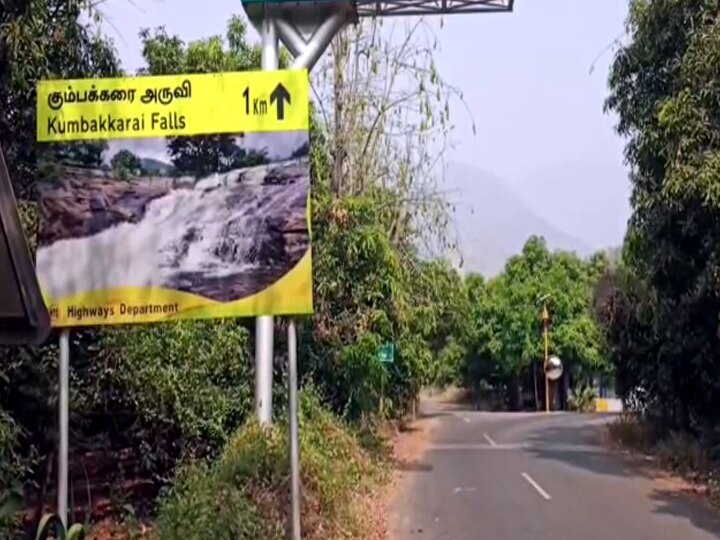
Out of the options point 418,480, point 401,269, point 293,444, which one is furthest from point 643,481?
point 293,444

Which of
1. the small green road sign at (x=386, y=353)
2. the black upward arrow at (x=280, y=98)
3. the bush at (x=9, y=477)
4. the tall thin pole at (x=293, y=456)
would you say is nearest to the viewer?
the bush at (x=9, y=477)

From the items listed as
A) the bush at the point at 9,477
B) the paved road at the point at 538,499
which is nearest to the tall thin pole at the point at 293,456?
the bush at the point at 9,477

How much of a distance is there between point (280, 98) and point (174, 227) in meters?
1.55

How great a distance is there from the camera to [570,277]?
5741cm

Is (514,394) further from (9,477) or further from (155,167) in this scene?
(9,477)

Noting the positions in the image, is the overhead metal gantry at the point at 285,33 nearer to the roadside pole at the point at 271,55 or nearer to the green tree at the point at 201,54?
the roadside pole at the point at 271,55

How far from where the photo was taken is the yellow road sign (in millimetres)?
10117

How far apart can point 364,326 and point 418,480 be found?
11.5 feet

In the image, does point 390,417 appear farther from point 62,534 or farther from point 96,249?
point 62,534

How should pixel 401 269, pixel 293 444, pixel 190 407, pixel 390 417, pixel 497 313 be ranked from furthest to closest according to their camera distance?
pixel 497 313
pixel 390 417
pixel 401 269
pixel 190 407
pixel 293 444

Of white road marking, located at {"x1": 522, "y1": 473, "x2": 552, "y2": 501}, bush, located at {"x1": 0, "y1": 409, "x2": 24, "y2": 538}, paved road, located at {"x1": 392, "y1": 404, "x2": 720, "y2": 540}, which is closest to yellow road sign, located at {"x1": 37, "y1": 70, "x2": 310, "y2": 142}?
bush, located at {"x1": 0, "y1": 409, "x2": 24, "y2": 538}

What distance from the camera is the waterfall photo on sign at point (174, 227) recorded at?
33.4 feet

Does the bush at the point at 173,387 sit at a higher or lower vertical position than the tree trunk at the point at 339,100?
lower

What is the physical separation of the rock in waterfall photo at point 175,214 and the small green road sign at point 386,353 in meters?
7.75
